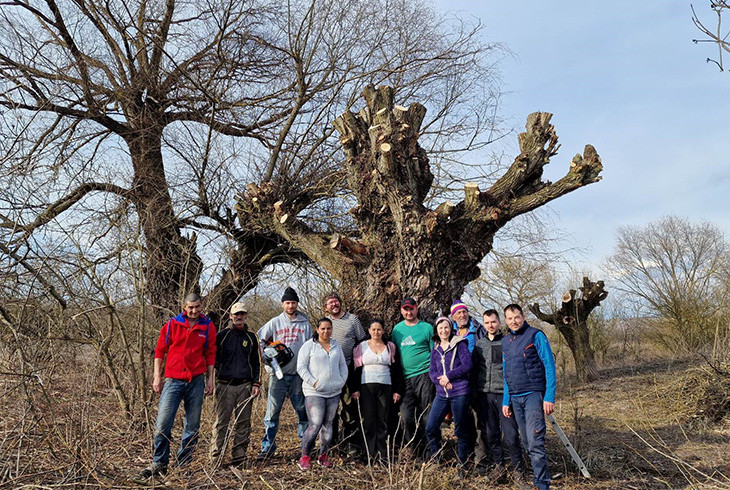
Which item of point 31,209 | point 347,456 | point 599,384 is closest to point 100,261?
point 31,209

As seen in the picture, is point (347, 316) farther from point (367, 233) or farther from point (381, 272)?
point (367, 233)

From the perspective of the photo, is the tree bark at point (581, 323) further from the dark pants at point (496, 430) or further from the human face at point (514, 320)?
the human face at point (514, 320)

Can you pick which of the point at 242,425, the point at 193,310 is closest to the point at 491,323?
the point at 242,425

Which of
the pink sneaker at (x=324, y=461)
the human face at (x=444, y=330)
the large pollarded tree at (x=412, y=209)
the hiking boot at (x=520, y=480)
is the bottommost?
the hiking boot at (x=520, y=480)

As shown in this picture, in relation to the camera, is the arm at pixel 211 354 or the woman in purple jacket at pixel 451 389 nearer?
the woman in purple jacket at pixel 451 389

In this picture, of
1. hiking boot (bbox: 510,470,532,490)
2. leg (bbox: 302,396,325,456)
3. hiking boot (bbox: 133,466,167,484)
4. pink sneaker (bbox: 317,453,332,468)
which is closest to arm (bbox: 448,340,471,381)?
hiking boot (bbox: 510,470,532,490)

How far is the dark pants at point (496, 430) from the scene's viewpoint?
203 inches

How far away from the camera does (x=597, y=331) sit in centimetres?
1728

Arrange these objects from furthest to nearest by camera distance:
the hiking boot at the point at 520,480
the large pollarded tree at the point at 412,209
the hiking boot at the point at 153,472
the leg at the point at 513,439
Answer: the large pollarded tree at the point at 412,209 → the leg at the point at 513,439 → the hiking boot at the point at 520,480 → the hiking boot at the point at 153,472

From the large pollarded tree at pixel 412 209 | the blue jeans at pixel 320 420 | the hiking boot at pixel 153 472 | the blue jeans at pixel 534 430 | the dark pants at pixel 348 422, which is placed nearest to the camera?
the hiking boot at pixel 153 472

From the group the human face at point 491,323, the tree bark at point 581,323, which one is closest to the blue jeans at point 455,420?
the human face at point 491,323

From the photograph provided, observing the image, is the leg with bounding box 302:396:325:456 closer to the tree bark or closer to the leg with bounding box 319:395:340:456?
the leg with bounding box 319:395:340:456

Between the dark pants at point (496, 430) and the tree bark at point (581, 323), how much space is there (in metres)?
8.28

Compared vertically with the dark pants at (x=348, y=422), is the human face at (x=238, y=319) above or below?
above
